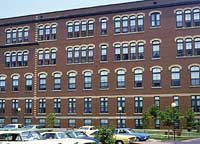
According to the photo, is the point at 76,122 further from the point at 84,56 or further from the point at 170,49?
the point at 170,49

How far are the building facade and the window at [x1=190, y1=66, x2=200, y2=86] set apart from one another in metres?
0.13

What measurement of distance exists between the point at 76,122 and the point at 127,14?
17799 mm

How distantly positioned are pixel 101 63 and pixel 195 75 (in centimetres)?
1419

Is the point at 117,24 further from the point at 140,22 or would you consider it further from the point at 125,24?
the point at 140,22

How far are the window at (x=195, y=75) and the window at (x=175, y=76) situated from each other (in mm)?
1749

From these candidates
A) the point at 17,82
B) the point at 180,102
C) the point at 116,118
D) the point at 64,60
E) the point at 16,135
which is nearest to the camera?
the point at 16,135

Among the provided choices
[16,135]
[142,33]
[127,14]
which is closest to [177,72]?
[142,33]

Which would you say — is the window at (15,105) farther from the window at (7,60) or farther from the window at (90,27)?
the window at (90,27)

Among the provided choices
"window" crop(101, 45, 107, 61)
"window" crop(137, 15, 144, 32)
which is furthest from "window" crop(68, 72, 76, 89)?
"window" crop(137, 15, 144, 32)

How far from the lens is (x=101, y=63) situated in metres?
63.4

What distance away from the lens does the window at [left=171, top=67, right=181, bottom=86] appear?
57781 mm

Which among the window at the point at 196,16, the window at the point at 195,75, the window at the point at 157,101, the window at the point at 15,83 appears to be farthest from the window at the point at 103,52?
the window at the point at 15,83

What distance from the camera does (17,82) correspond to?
2793 inches

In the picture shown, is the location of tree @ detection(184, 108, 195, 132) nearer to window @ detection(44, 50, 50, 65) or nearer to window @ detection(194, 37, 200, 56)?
window @ detection(194, 37, 200, 56)
